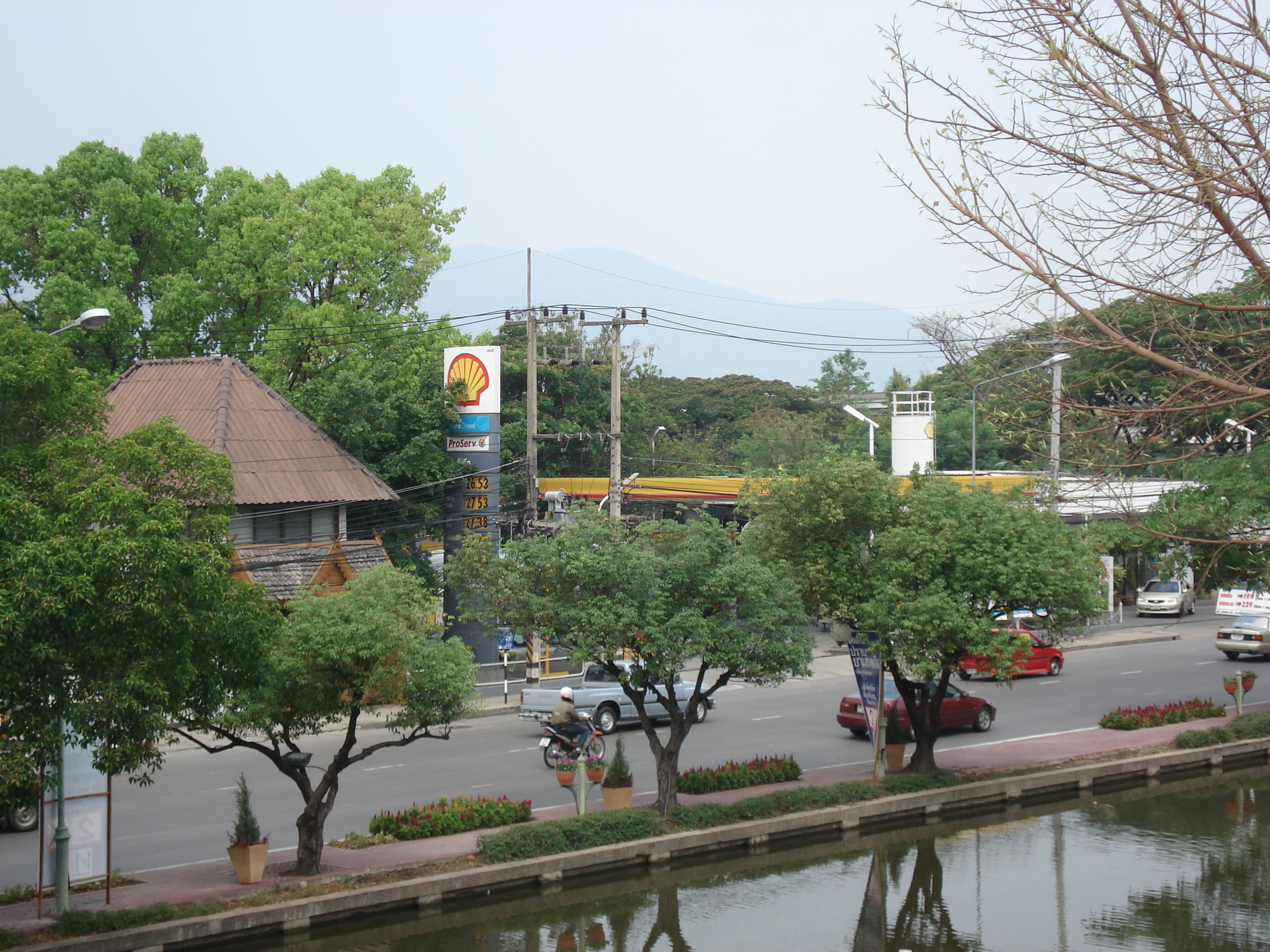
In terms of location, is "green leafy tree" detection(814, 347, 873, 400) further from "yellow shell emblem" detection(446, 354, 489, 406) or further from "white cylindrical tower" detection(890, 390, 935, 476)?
"yellow shell emblem" detection(446, 354, 489, 406)

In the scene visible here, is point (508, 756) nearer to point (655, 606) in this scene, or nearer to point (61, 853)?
point (655, 606)

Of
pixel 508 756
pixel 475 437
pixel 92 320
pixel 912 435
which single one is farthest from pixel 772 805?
pixel 912 435

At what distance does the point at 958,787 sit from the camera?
1930cm

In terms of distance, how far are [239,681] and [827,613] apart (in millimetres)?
10155

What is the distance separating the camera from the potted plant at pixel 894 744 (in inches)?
808

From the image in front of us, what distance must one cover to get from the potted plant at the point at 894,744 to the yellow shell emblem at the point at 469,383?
1641 cm

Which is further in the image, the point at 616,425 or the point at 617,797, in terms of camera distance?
the point at 616,425

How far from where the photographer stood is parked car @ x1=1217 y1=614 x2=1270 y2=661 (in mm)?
35781

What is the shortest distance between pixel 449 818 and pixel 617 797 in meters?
2.58

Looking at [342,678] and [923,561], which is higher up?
[923,561]

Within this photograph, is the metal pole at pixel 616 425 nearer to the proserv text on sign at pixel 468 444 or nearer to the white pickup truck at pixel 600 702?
the proserv text on sign at pixel 468 444

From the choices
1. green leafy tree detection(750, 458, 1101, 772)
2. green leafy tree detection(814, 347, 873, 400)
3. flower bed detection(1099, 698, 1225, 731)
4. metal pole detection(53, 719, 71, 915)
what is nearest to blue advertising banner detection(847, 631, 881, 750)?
Answer: green leafy tree detection(750, 458, 1101, 772)

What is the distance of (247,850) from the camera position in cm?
1405

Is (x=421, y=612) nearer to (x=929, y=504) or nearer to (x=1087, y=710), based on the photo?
(x=929, y=504)
